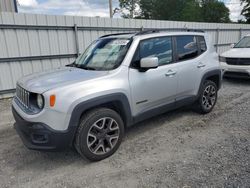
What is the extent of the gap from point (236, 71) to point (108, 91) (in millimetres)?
5887

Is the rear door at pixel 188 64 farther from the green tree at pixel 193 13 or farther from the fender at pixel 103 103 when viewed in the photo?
the green tree at pixel 193 13

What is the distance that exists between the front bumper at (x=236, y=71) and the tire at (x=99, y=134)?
558 centimetres

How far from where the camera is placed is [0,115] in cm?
523

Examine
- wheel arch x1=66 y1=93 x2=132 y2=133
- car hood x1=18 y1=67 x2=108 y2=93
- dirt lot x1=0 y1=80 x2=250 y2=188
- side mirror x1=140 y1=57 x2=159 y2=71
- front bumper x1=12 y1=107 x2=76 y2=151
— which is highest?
side mirror x1=140 y1=57 x2=159 y2=71

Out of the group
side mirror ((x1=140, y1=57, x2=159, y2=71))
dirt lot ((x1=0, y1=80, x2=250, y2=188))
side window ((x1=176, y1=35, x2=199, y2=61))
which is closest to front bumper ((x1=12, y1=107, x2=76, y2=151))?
dirt lot ((x1=0, y1=80, x2=250, y2=188))

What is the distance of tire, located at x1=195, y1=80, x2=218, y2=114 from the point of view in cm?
465

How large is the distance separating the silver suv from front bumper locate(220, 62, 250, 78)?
10.9ft

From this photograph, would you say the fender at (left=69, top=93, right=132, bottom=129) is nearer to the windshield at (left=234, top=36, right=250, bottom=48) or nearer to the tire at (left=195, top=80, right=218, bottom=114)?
the tire at (left=195, top=80, right=218, bottom=114)

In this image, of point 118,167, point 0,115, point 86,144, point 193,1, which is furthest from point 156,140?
point 193,1

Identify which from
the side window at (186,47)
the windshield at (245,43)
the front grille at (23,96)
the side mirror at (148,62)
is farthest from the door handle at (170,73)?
the windshield at (245,43)

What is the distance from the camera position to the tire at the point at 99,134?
293cm

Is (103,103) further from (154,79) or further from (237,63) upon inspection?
(237,63)

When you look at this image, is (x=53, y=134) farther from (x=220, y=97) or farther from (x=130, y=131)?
(x=220, y=97)

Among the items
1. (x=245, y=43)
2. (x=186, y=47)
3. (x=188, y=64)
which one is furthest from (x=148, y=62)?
(x=245, y=43)
